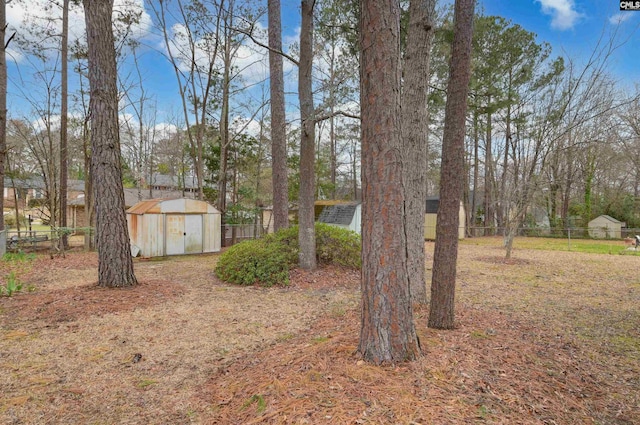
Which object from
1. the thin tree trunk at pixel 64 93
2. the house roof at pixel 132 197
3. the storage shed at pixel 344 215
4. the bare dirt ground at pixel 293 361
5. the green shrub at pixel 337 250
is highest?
the thin tree trunk at pixel 64 93

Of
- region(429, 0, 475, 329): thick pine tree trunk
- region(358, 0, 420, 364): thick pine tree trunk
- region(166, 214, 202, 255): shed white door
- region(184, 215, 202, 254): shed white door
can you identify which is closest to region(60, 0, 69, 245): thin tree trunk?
region(166, 214, 202, 255): shed white door

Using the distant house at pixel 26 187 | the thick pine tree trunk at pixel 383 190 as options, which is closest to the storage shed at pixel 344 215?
the distant house at pixel 26 187

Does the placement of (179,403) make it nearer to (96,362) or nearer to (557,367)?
(96,362)

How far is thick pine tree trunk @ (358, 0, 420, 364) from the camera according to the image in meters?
2.28

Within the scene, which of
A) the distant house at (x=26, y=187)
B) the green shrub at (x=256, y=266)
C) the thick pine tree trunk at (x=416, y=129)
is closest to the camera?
the thick pine tree trunk at (x=416, y=129)

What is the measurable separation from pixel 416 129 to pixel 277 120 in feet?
14.9

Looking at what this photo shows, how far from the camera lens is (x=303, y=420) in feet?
5.86

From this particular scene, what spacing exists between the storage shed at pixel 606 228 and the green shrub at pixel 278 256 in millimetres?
15753

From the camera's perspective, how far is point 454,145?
9.45ft

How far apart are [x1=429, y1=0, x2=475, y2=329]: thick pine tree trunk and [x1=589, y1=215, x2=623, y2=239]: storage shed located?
18.0 metres

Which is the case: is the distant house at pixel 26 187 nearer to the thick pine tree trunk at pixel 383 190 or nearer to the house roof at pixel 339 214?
the house roof at pixel 339 214

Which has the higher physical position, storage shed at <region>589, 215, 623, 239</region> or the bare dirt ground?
storage shed at <region>589, 215, 623, 239</region>

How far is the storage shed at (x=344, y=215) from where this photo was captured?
45.2 feet

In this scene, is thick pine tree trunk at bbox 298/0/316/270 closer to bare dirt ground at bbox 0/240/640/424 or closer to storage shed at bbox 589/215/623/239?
bare dirt ground at bbox 0/240/640/424
